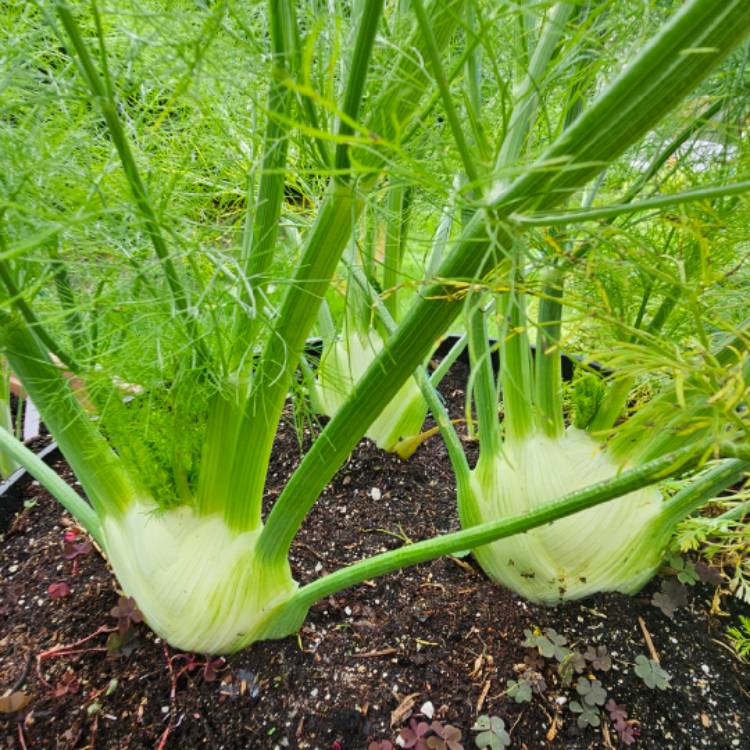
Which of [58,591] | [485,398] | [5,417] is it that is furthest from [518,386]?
[5,417]

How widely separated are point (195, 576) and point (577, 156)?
56 cm

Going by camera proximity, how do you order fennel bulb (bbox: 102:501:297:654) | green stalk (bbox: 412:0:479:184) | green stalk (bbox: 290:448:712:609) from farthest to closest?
1. fennel bulb (bbox: 102:501:297:654)
2. green stalk (bbox: 290:448:712:609)
3. green stalk (bbox: 412:0:479:184)

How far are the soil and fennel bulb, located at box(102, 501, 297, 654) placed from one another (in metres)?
0.04

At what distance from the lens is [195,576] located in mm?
652

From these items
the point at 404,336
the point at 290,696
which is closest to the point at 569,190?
the point at 404,336

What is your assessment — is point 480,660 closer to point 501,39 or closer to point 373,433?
point 373,433

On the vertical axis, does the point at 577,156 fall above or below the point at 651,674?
above

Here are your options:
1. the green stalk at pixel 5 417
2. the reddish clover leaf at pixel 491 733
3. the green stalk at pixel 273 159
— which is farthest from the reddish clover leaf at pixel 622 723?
the green stalk at pixel 5 417

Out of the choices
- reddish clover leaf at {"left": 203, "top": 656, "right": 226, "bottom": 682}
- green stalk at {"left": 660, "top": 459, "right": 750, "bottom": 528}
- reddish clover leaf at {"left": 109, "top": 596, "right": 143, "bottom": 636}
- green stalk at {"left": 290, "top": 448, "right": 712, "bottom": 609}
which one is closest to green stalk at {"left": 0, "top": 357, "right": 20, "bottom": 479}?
reddish clover leaf at {"left": 109, "top": 596, "right": 143, "bottom": 636}

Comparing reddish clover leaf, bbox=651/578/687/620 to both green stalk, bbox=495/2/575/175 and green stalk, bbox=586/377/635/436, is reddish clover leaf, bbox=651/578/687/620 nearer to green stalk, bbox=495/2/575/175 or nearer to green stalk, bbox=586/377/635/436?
green stalk, bbox=586/377/635/436

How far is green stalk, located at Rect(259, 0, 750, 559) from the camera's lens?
0.30 metres

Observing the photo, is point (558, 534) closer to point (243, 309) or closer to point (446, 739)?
point (446, 739)

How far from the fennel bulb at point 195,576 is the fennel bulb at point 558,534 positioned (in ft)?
0.91

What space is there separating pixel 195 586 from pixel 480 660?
34 centimetres
